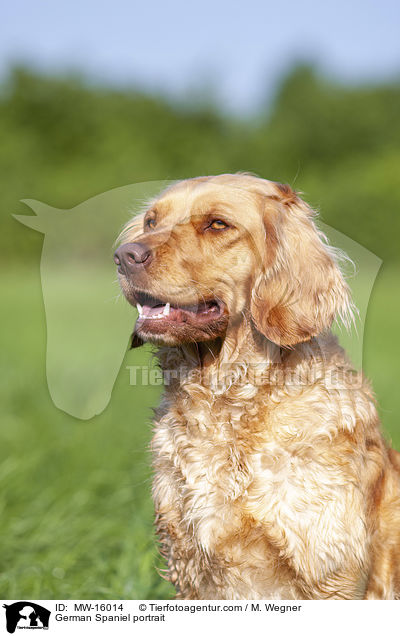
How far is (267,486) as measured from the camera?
7.74 ft

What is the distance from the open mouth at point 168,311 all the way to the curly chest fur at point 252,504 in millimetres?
401

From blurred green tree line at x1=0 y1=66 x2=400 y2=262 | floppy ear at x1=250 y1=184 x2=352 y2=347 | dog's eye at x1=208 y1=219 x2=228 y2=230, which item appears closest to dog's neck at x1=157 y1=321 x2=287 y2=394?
floppy ear at x1=250 y1=184 x2=352 y2=347

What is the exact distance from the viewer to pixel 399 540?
7.90ft

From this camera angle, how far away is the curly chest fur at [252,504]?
7.50ft

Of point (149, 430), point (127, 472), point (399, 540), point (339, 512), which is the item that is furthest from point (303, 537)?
point (127, 472)

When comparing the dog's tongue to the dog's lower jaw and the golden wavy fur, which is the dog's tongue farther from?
the dog's lower jaw

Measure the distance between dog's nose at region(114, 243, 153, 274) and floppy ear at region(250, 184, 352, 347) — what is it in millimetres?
430

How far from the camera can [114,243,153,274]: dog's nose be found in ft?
7.30
